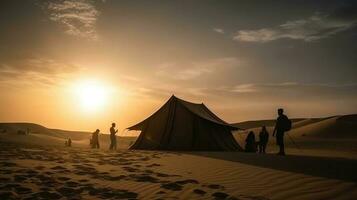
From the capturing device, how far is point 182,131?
19.2m

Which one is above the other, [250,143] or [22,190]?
[250,143]

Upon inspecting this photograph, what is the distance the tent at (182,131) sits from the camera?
18.8 m

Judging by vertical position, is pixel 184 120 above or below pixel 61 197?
above

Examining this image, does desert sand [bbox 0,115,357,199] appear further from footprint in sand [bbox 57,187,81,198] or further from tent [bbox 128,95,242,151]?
tent [bbox 128,95,242,151]

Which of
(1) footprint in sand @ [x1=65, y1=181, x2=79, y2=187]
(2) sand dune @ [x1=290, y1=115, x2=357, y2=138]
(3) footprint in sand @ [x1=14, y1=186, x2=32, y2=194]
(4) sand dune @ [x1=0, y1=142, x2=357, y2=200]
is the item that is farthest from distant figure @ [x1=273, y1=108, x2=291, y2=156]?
(2) sand dune @ [x1=290, y1=115, x2=357, y2=138]

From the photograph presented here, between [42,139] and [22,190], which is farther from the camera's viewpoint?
[42,139]

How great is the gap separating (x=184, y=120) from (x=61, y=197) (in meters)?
13.9

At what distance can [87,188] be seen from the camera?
21.0 ft

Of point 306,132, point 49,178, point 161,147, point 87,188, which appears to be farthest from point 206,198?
point 306,132

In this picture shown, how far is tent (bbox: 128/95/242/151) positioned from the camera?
1883 centimetres

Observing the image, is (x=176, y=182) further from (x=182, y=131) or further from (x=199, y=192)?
(x=182, y=131)

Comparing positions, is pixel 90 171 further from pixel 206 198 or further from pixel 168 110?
pixel 168 110

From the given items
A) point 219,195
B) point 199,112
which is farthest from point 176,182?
point 199,112

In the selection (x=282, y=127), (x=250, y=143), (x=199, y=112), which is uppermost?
(x=199, y=112)
